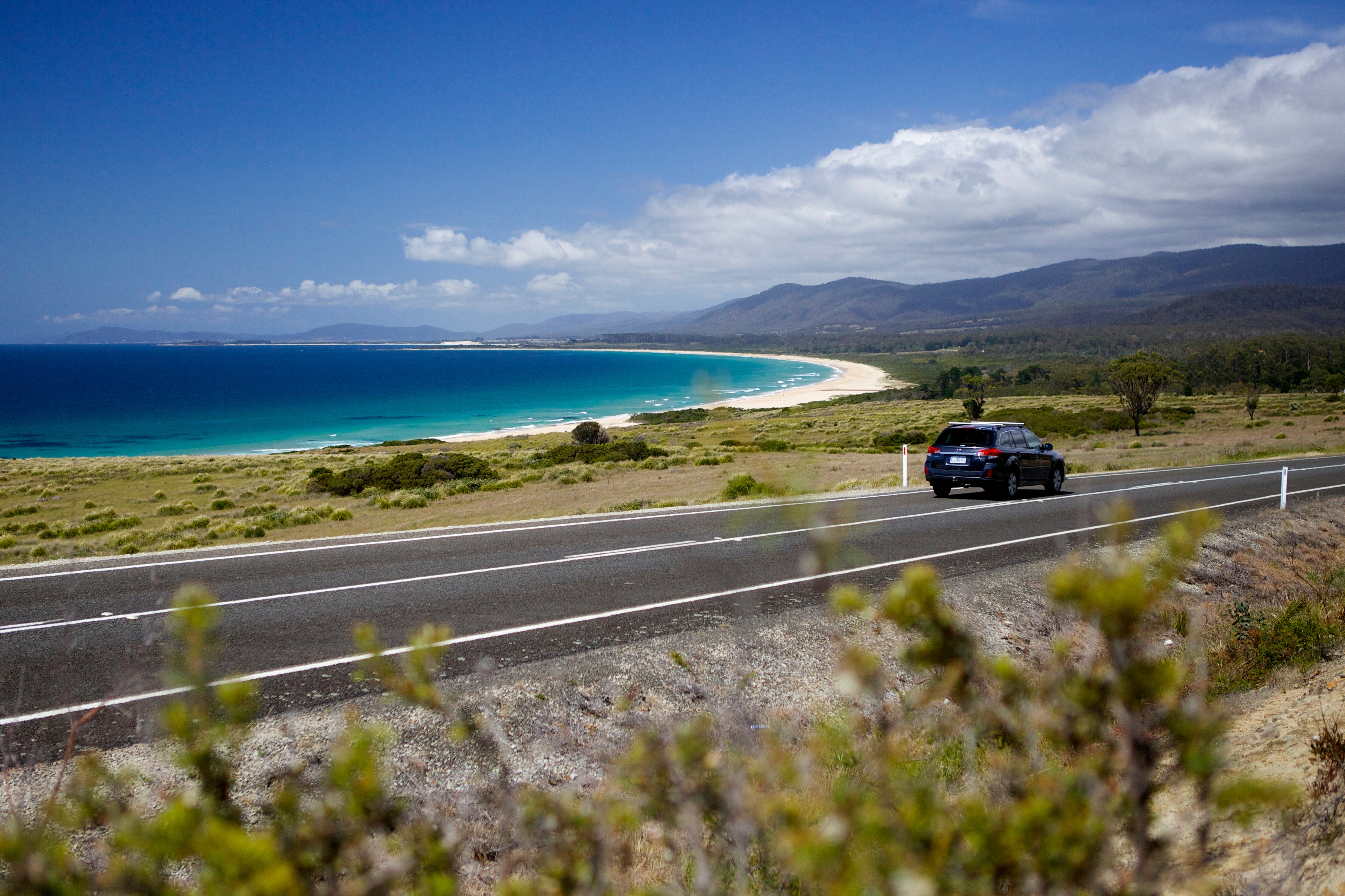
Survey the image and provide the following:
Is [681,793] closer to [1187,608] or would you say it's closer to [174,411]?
[1187,608]

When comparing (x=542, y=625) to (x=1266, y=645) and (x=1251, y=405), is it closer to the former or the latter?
(x=1266, y=645)

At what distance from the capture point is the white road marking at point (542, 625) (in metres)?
5.71

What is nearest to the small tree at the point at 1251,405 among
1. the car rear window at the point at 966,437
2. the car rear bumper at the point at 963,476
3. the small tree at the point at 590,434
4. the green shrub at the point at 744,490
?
the small tree at the point at 590,434

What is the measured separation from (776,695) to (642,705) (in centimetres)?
108

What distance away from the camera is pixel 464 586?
948 cm

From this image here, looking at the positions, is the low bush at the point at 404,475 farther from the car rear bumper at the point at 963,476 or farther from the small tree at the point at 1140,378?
the small tree at the point at 1140,378

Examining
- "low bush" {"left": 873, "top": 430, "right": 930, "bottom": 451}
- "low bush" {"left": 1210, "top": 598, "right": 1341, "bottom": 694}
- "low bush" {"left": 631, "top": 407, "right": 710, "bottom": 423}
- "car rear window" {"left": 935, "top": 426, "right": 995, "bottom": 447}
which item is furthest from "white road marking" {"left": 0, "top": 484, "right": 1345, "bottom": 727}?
"low bush" {"left": 631, "top": 407, "right": 710, "bottom": 423}

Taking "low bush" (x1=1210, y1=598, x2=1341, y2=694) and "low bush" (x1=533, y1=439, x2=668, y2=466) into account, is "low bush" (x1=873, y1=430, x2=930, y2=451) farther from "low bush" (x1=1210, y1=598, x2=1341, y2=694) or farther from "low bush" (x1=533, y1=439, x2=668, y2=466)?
"low bush" (x1=1210, y1=598, x2=1341, y2=694)

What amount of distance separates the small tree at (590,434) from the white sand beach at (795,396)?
5311 mm

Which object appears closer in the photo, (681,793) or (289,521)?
(681,793)

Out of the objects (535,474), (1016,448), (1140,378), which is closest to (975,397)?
(1140,378)

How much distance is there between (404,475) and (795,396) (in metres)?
78.5

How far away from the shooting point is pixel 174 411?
329 ft

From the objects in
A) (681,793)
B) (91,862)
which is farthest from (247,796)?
(681,793)
